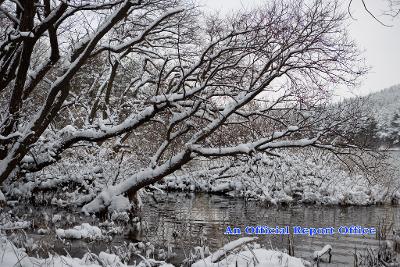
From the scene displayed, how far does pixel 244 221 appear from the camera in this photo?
1263 centimetres

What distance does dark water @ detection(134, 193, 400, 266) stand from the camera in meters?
9.27

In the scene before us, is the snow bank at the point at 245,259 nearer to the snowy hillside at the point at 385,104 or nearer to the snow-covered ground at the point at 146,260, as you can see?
the snow-covered ground at the point at 146,260

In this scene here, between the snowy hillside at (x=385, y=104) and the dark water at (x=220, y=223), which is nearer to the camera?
the dark water at (x=220, y=223)

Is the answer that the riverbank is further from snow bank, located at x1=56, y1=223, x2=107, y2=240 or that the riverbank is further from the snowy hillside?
snow bank, located at x1=56, y1=223, x2=107, y2=240

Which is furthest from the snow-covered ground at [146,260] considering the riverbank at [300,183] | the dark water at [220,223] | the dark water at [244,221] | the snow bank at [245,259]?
the riverbank at [300,183]

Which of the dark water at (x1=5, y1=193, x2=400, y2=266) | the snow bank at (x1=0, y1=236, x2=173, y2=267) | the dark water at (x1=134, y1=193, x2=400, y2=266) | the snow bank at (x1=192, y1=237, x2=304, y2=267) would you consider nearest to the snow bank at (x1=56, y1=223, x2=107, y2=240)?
the dark water at (x1=5, y1=193, x2=400, y2=266)

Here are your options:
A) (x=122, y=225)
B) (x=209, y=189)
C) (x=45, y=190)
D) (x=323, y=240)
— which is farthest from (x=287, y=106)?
(x=209, y=189)

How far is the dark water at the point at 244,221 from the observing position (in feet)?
30.4

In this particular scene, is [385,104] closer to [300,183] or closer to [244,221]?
[300,183]

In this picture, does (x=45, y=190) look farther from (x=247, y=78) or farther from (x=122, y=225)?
(x=247, y=78)

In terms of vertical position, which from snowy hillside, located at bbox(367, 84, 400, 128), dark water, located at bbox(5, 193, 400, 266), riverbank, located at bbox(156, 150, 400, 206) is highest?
snowy hillside, located at bbox(367, 84, 400, 128)

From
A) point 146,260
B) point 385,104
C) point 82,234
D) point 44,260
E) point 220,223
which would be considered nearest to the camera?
point 146,260

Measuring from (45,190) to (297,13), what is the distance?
9965 millimetres

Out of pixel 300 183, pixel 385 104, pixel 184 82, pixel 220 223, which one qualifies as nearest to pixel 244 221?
pixel 220 223
